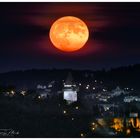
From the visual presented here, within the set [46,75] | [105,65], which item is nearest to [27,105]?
[46,75]

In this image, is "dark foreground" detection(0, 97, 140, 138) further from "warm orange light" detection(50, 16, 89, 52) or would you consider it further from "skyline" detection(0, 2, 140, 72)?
"warm orange light" detection(50, 16, 89, 52)

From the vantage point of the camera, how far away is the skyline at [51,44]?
8.33 m

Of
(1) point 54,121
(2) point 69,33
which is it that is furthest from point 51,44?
(1) point 54,121

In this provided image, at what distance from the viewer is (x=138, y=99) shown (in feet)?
27.3

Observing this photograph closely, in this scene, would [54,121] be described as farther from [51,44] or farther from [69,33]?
[69,33]

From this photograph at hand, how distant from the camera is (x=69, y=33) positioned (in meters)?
8.41

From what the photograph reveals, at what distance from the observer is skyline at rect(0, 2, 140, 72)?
8328 millimetres

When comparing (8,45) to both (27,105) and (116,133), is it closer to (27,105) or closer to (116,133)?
(27,105)

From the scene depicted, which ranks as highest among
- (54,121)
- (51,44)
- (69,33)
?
(69,33)

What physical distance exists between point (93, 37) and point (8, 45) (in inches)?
38.4

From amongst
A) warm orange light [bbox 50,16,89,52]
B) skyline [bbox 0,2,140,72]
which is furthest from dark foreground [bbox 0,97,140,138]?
warm orange light [bbox 50,16,89,52]

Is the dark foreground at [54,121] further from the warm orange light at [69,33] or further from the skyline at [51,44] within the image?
the warm orange light at [69,33]

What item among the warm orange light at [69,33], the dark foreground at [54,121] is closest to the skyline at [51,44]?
the warm orange light at [69,33]

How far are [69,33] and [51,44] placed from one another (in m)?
0.25
